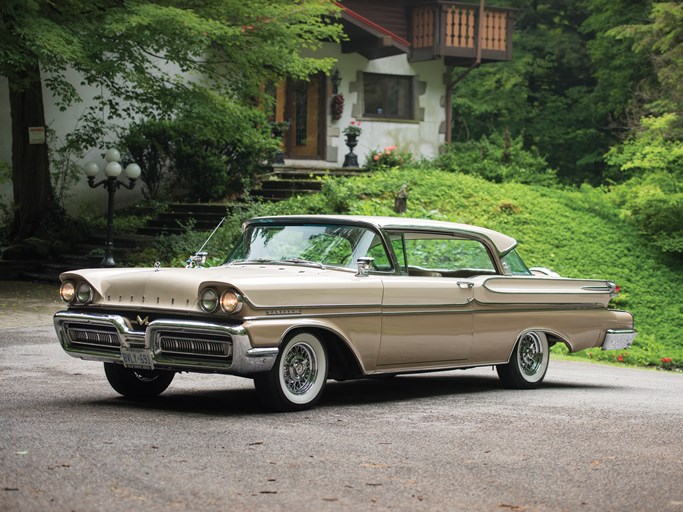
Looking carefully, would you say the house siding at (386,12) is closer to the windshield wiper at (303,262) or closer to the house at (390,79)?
the house at (390,79)

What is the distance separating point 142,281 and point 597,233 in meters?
17.8

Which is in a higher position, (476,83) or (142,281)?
(476,83)

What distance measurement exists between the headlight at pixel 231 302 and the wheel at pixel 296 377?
0.52 metres

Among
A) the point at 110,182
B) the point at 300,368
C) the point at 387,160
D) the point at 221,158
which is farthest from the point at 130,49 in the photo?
the point at 300,368

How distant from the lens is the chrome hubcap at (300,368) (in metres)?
8.71

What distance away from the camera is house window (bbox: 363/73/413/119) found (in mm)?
33312

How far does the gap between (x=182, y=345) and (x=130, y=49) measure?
13323 mm

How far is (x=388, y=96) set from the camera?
3359cm

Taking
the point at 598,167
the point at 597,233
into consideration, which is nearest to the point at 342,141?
the point at 597,233

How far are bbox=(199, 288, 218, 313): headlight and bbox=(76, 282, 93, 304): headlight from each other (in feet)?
3.71

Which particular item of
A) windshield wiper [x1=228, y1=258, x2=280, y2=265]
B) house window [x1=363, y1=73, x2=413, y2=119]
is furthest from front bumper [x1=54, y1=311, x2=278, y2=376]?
house window [x1=363, y1=73, x2=413, y2=119]

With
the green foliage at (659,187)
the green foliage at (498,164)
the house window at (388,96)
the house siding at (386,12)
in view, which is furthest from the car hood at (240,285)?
the house siding at (386,12)

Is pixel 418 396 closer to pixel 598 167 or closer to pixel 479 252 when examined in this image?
pixel 479 252

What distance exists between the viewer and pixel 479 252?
36.0 ft
